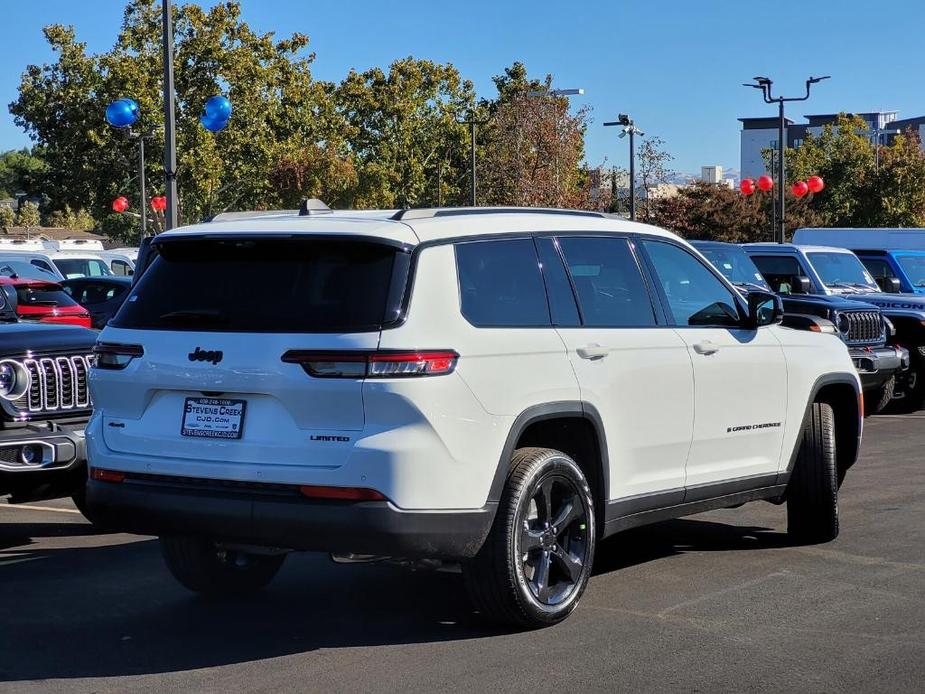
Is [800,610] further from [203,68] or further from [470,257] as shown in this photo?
[203,68]

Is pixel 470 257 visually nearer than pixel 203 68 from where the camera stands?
Yes

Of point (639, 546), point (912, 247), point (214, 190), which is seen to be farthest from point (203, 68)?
point (639, 546)

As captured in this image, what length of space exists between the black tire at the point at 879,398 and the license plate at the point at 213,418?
38.9 ft

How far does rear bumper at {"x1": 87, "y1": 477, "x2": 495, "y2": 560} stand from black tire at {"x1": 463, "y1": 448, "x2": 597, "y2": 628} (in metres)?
0.18

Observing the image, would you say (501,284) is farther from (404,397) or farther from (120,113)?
(120,113)

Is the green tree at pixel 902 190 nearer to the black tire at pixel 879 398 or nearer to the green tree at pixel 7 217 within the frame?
the black tire at pixel 879 398

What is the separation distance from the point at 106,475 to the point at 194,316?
0.86 metres

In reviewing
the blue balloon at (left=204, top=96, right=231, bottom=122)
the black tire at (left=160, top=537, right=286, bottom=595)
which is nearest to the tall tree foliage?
the blue balloon at (left=204, top=96, right=231, bottom=122)

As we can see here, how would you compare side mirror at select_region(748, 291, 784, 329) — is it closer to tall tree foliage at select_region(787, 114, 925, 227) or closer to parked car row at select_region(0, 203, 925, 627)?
parked car row at select_region(0, 203, 925, 627)

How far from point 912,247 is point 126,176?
39451 mm

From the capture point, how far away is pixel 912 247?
23.7 meters

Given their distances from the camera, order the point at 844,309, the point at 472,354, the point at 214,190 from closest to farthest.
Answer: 1. the point at 472,354
2. the point at 844,309
3. the point at 214,190

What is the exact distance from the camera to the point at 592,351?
6391mm

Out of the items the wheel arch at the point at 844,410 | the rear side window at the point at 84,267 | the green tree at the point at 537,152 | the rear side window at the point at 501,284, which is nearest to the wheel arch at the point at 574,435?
the rear side window at the point at 501,284
